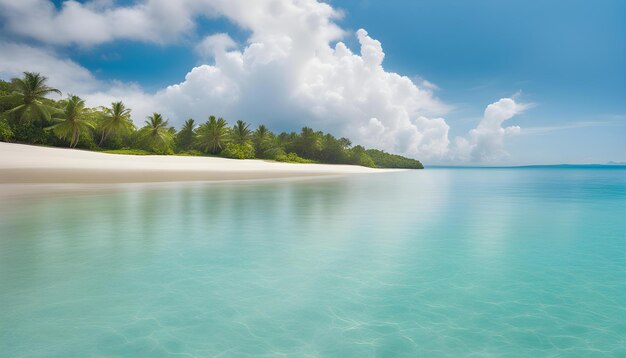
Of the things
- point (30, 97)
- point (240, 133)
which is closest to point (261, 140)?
point (240, 133)

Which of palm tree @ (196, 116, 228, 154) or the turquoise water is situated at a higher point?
palm tree @ (196, 116, 228, 154)

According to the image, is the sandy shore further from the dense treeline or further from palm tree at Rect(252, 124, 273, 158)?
palm tree at Rect(252, 124, 273, 158)

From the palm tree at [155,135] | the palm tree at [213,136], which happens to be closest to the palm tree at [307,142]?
the palm tree at [213,136]

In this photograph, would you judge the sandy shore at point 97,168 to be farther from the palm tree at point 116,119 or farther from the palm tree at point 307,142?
the palm tree at point 307,142

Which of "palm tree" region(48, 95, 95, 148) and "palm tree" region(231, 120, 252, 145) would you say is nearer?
"palm tree" region(48, 95, 95, 148)

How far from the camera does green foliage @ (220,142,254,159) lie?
58.1 m

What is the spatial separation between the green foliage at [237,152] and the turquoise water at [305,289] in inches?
1927

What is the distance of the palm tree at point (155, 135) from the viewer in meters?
55.4

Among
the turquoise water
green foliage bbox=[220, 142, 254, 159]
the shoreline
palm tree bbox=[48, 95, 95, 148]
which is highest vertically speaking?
palm tree bbox=[48, 95, 95, 148]

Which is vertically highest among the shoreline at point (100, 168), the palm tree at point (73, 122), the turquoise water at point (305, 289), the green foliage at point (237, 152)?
the palm tree at point (73, 122)

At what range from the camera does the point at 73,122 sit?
153 ft

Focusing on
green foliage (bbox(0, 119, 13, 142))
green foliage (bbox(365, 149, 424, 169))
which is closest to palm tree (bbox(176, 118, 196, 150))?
green foliage (bbox(0, 119, 13, 142))

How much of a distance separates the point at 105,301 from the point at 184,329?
130 cm

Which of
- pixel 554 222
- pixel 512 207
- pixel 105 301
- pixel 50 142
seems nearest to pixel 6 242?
pixel 105 301
